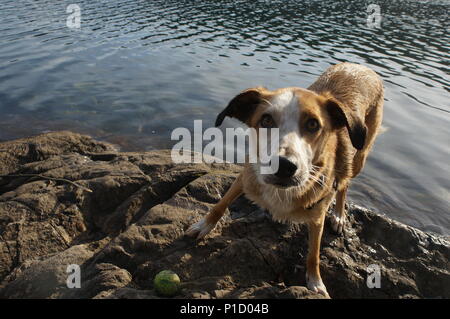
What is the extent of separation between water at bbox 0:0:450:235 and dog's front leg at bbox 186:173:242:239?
3252 millimetres

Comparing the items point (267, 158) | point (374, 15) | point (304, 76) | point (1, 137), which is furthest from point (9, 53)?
point (374, 15)

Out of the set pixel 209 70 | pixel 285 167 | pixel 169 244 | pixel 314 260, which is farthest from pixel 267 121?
pixel 209 70

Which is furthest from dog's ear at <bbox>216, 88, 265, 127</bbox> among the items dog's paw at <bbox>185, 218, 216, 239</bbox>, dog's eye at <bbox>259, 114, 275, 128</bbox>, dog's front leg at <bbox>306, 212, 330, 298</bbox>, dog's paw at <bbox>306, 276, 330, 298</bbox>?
dog's paw at <bbox>306, 276, 330, 298</bbox>

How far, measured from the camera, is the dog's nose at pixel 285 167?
121 inches

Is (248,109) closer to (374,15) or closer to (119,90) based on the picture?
(119,90)

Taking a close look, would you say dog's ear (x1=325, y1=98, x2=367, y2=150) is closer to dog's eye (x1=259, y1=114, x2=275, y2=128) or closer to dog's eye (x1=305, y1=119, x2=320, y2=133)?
dog's eye (x1=305, y1=119, x2=320, y2=133)

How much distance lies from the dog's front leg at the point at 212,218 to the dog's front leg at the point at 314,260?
966 millimetres

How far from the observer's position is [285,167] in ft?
10.1

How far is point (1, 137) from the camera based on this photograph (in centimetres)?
795

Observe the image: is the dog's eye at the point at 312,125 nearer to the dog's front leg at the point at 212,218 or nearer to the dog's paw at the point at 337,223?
the dog's front leg at the point at 212,218

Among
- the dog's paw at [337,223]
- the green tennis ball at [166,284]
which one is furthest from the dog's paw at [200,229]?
the dog's paw at [337,223]

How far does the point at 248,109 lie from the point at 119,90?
26.6ft

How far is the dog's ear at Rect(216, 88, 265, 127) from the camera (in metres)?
3.87

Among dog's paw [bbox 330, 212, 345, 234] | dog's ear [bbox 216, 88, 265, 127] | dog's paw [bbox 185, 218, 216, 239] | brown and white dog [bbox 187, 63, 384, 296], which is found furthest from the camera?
dog's paw [bbox 330, 212, 345, 234]
